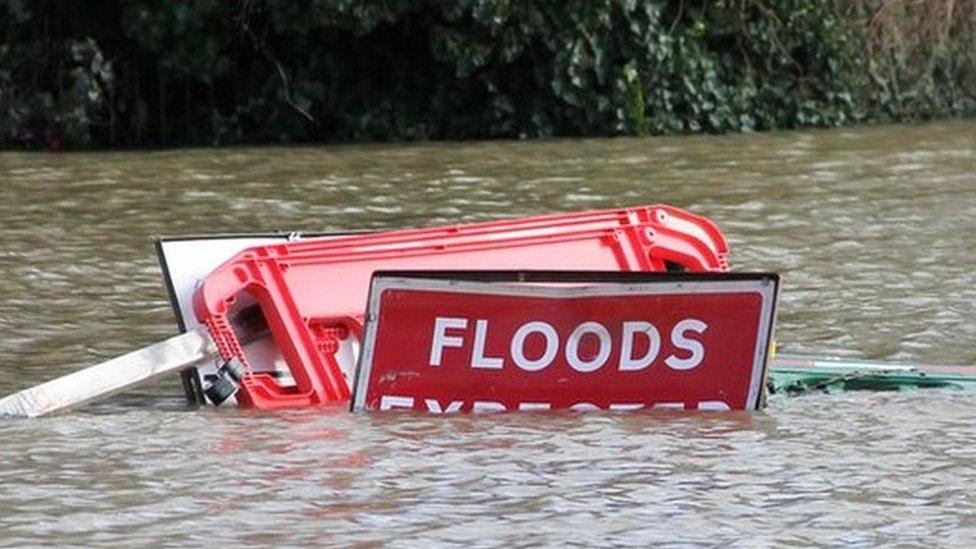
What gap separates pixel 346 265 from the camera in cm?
1077

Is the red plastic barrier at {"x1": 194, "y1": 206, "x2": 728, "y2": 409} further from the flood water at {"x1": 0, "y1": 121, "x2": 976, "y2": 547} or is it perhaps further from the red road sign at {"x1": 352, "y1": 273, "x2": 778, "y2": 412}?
the red road sign at {"x1": 352, "y1": 273, "x2": 778, "y2": 412}

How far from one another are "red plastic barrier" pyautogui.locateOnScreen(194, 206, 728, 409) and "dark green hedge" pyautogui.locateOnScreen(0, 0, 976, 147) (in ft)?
53.4

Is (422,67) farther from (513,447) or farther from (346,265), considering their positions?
(513,447)

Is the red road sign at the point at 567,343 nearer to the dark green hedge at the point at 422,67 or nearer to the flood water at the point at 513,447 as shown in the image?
the flood water at the point at 513,447

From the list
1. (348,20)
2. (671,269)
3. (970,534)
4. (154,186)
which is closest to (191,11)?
(348,20)

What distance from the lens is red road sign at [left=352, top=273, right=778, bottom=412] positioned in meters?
9.95

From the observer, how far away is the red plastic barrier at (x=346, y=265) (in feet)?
34.4

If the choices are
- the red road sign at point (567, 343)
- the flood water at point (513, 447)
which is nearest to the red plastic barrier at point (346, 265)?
the flood water at point (513, 447)

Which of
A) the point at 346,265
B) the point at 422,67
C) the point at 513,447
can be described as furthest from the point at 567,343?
the point at 422,67

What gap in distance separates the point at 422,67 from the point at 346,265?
734 inches

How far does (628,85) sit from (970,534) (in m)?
20.8

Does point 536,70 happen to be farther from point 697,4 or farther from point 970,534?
point 970,534

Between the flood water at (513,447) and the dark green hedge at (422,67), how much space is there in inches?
367

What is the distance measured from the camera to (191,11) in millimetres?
27656
